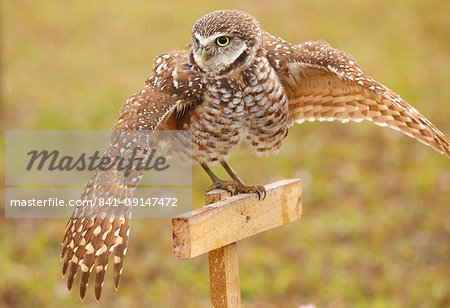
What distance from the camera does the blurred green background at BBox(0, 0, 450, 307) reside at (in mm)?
5484

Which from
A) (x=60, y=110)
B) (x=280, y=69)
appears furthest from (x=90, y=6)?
(x=280, y=69)

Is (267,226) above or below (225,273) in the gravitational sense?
above

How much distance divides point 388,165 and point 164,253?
9.17 ft

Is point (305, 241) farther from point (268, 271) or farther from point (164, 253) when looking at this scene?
point (164, 253)

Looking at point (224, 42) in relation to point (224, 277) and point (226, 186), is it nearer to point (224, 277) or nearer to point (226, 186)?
point (226, 186)

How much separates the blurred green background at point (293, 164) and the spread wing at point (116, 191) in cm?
253

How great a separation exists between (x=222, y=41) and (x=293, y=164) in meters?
4.27

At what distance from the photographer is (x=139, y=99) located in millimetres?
3119

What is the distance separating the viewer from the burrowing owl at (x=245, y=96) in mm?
3055

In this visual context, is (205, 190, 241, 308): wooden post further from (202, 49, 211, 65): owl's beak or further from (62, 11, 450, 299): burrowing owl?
(202, 49, 211, 65): owl's beak

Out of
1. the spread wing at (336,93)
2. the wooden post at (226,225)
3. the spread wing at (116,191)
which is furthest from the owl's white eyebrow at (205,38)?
the wooden post at (226,225)

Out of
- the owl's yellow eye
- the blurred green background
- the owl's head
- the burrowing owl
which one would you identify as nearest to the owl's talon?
the burrowing owl

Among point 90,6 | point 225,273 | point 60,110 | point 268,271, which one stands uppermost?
point 90,6

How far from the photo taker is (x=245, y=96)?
133 inches
